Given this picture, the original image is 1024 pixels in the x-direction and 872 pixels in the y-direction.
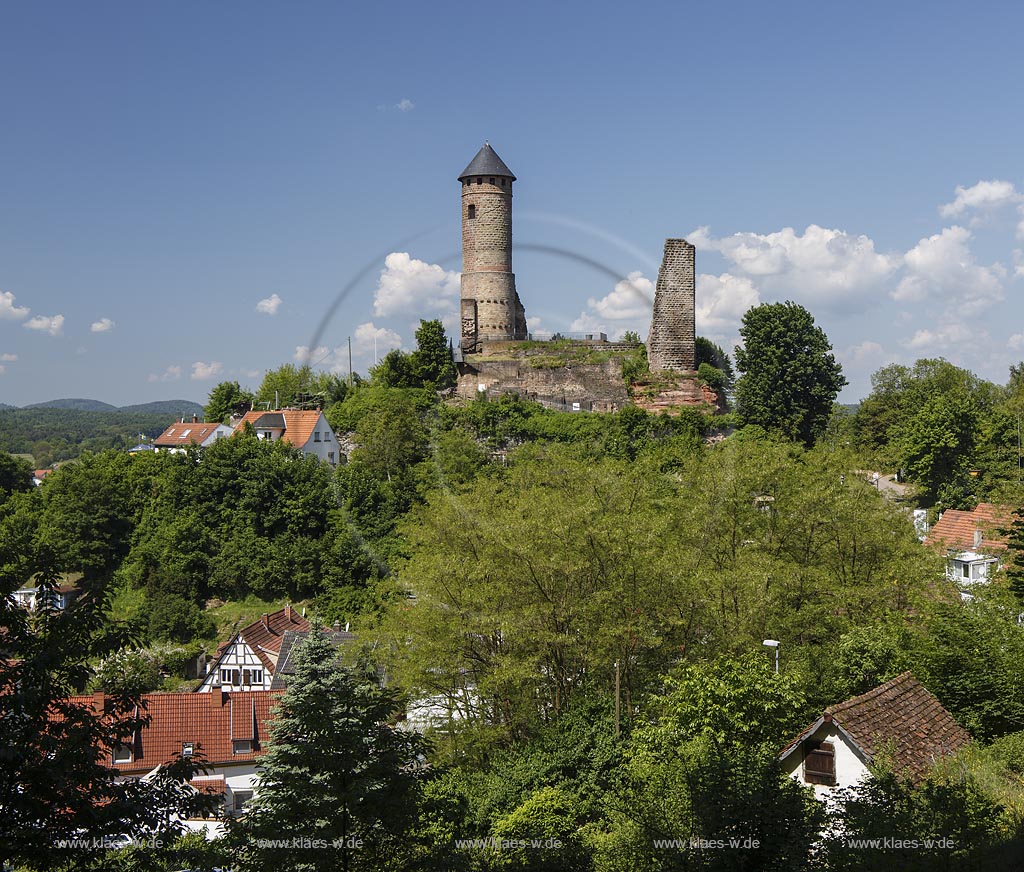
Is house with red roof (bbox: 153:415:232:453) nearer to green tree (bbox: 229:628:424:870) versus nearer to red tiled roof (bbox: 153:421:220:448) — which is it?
red tiled roof (bbox: 153:421:220:448)

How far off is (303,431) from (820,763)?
4166 centimetres

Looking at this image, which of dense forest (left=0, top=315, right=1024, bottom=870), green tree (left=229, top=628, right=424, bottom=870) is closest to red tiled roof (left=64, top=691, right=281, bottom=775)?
dense forest (left=0, top=315, right=1024, bottom=870)

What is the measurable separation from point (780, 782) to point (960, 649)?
25.2ft

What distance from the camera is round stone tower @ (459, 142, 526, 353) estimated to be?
50250 millimetres

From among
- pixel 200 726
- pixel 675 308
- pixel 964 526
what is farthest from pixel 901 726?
pixel 675 308

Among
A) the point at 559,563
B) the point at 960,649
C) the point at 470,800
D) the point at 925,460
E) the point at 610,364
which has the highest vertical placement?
the point at 610,364

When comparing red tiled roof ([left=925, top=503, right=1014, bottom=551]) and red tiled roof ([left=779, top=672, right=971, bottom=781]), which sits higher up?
red tiled roof ([left=925, top=503, right=1014, bottom=551])

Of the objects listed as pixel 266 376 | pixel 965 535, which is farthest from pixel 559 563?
pixel 266 376

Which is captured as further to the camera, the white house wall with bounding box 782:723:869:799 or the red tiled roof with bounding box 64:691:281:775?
the red tiled roof with bounding box 64:691:281:775

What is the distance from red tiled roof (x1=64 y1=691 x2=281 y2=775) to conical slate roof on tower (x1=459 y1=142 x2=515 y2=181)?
2813 cm

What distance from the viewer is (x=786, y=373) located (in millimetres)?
50594

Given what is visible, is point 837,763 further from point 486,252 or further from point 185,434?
point 185,434

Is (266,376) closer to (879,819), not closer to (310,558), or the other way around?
(310,558)

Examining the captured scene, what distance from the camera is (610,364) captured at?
4978cm
